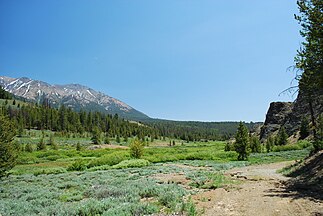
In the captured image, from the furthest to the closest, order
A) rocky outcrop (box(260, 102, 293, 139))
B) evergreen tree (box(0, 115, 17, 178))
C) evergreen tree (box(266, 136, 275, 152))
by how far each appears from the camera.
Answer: rocky outcrop (box(260, 102, 293, 139)) → evergreen tree (box(266, 136, 275, 152)) → evergreen tree (box(0, 115, 17, 178))

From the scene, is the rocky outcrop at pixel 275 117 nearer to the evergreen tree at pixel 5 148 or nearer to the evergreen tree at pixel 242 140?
the evergreen tree at pixel 242 140

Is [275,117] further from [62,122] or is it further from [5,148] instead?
[62,122]

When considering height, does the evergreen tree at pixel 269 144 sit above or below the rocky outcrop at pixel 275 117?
below

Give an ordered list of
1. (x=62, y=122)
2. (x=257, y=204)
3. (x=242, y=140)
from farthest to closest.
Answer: (x=62, y=122) < (x=242, y=140) < (x=257, y=204)

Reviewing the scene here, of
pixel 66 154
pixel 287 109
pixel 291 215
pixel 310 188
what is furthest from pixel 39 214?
pixel 287 109

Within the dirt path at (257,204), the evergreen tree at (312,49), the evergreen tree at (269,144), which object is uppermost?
the evergreen tree at (312,49)

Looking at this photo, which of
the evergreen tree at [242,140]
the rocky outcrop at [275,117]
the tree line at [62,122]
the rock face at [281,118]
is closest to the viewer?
the evergreen tree at [242,140]

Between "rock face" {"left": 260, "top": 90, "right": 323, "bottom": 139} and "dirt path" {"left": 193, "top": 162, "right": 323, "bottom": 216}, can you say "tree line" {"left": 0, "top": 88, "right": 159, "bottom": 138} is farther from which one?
"dirt path" {"left": 193, "top": 162, "right": 323, "bottom": 216}

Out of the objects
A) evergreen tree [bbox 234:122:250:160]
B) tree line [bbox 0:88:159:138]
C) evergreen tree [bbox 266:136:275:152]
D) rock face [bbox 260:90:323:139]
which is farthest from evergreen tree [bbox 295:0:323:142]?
tree line [bbox 0:88:159:138]

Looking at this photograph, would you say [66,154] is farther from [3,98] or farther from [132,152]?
[3,98]

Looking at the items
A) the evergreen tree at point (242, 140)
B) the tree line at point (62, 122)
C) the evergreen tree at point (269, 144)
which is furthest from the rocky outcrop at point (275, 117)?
the tree line at point (62, 122)

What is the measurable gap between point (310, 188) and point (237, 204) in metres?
5.33

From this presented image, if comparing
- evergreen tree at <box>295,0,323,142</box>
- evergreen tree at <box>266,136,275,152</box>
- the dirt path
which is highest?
evergreen tree at <box>295,0,323,142</box>

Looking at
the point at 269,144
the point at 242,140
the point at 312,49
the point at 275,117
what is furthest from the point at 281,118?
the point at 312,49
